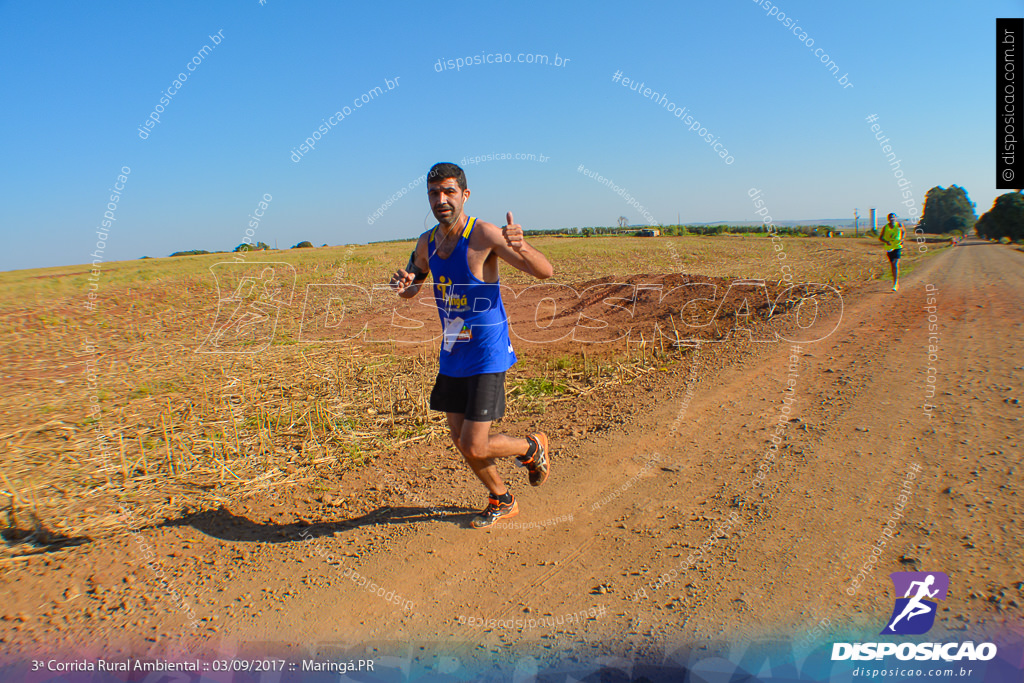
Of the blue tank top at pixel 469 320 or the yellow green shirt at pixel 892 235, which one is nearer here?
the blue tank top at pixel 469 320

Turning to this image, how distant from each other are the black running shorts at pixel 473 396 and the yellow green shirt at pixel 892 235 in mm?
12027

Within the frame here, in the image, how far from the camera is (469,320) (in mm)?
3686

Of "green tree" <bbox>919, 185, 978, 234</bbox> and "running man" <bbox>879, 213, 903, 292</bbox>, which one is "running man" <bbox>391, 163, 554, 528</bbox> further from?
"green tree" <bbox>919, 185, 978, 234</bbox>

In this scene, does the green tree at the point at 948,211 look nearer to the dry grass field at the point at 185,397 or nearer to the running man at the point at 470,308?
the dry grass field at the point at 185,397

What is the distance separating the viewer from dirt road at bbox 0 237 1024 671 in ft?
9.29

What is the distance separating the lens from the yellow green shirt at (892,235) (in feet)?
39.1

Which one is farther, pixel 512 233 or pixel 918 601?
pixel 512 233

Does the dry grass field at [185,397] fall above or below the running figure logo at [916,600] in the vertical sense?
above

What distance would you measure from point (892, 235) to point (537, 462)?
1175cm

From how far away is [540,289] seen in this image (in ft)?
54.5

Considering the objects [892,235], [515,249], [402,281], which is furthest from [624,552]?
[892,235]

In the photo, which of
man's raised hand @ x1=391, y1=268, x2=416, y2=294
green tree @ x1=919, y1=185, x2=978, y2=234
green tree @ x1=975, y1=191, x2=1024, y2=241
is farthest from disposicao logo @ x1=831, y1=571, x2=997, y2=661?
green tree @ x1=919, y1=185, x2=978, y2=234

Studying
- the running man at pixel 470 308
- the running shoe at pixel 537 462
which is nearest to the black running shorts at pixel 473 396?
the running man at pixel 470 308

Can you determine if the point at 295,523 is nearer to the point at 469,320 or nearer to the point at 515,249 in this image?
the point at 469,320
